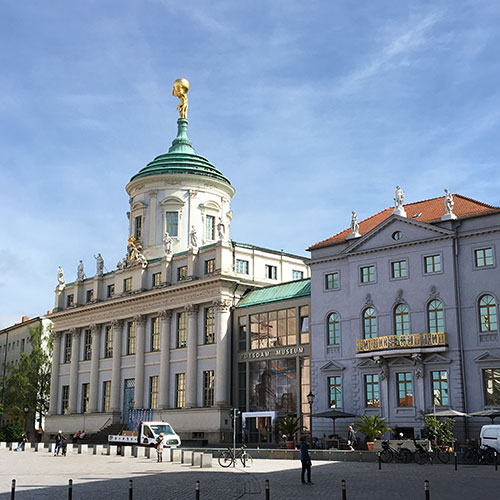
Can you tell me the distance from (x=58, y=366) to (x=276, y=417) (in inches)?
1209

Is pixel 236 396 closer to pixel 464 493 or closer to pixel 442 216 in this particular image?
pixel 442 216

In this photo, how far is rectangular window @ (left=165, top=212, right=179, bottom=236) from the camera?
7150 centimetres

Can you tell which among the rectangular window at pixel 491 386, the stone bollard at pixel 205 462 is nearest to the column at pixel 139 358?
the stone bollard at pixel 205 462

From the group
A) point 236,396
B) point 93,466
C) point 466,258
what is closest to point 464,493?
point 93,466

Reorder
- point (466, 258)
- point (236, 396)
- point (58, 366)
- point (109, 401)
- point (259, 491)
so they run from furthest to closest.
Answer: point (58, 366) → point (109, 401) → point (236, 396) → point (466, 258) → point (259, 491)

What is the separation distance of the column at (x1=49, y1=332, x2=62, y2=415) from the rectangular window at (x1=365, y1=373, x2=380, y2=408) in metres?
39.2

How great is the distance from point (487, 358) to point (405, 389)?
568 centimetres

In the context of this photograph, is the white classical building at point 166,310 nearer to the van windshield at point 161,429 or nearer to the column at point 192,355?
the column at point 192,355

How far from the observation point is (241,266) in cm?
6388

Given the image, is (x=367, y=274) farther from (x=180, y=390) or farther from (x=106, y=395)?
(x=106, y=395)

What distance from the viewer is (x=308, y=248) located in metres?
55.1

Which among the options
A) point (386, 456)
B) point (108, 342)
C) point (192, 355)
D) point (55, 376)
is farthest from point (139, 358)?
point (386, 456)

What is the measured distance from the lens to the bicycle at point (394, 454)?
126ft

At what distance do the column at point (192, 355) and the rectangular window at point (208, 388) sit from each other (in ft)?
2.37
